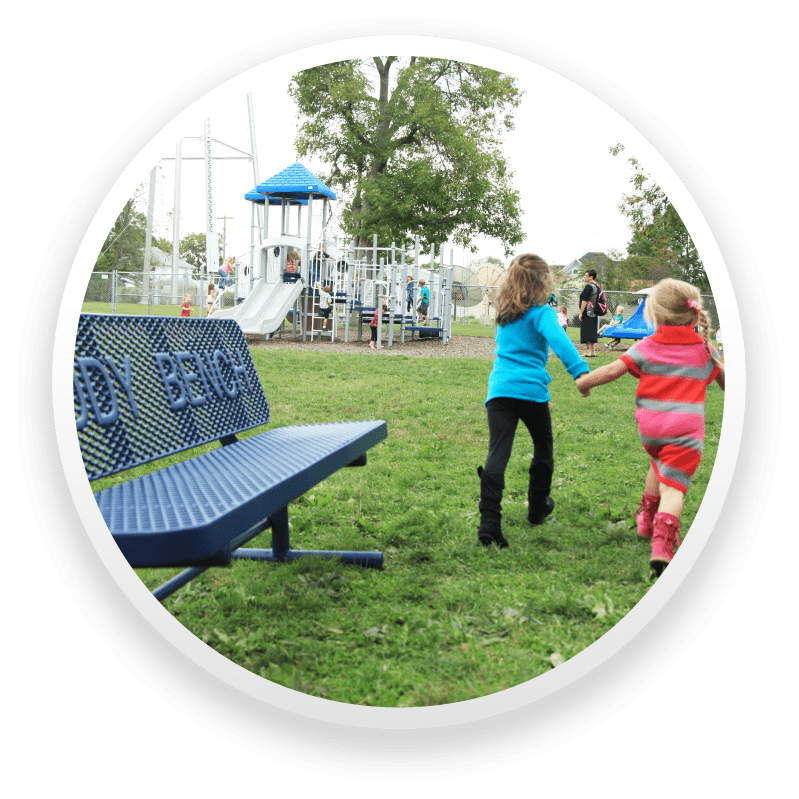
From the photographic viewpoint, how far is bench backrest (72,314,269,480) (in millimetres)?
2400

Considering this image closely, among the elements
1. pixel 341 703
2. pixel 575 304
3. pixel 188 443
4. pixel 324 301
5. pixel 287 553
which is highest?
pixel 575 304

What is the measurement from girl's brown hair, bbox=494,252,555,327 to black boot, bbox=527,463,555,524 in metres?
0.73

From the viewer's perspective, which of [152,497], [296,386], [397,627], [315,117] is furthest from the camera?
[315,117]

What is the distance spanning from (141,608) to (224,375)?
140 cm

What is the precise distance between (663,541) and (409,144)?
36.0ft

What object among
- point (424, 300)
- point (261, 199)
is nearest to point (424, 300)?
point (424, 300)

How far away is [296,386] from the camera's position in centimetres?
748

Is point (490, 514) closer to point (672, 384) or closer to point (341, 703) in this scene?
point (672, 384)

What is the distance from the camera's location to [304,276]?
13094mm

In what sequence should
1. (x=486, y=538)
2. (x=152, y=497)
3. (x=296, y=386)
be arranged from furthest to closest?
(x=296, y=386)
(x=486, y=538)
(x=152, y=497)

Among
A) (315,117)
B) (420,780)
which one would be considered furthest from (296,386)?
(315,117)

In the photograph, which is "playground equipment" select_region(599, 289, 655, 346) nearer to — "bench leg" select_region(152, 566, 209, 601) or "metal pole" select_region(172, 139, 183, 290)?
"metal pole" select_region(172, 139, 183, 290)

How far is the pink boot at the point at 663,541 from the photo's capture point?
2.90 meters

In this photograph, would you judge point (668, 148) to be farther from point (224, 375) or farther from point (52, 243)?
point (224, 375)
